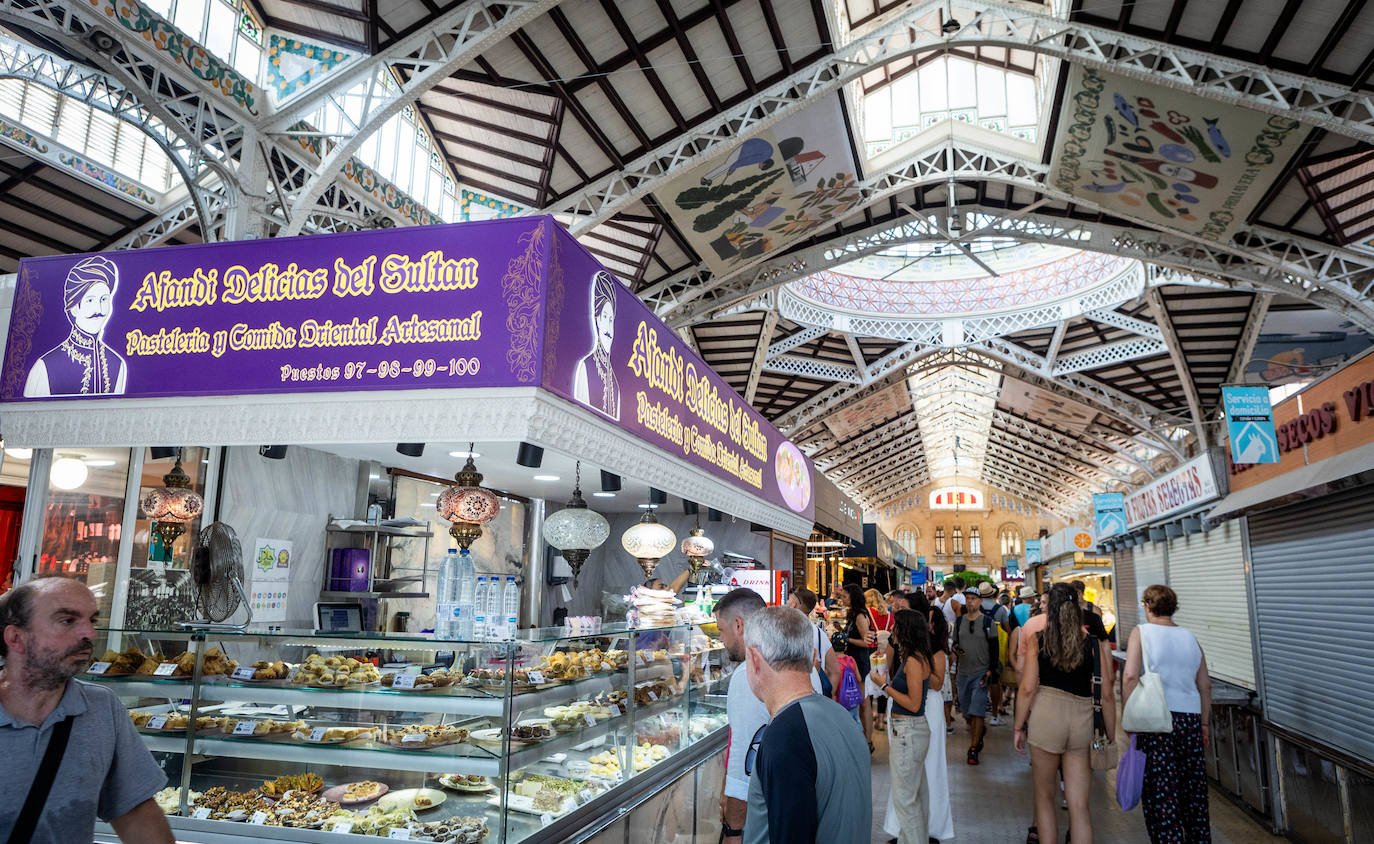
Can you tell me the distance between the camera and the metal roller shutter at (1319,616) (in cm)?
566

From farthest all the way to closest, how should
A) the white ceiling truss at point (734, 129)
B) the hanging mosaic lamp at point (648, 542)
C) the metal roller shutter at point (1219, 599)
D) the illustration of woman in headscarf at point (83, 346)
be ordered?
the metal roller shutter at point (1219, 599) < the white ceiling truss at point (734, 129) < the hanging mosaic lamp at point (648, 542) < the illustration of woman in headscarf at point (83, 346)

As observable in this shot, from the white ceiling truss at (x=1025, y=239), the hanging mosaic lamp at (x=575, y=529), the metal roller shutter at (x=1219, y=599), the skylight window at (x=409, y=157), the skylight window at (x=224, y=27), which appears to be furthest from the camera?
the white ceiling truss at (x=1025, y=239)

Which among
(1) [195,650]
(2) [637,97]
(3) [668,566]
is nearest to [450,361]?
(1) [195,650]

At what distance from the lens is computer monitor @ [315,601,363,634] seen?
738cm

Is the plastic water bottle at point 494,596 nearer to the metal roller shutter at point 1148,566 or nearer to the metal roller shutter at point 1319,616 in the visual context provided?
the metal roller shutter at point 1319,616

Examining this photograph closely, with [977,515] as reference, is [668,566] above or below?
below

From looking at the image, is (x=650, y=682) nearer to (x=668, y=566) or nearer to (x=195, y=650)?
(x=195, y=650)

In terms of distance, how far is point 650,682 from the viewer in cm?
482

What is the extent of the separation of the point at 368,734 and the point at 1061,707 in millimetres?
3831

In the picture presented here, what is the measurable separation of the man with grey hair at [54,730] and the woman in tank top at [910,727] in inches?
170

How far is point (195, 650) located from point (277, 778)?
0.67 m

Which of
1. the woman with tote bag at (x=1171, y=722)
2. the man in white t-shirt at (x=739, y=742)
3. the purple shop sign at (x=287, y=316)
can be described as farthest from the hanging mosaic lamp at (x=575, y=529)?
the woman with tote bag at (x=1171, y=722)

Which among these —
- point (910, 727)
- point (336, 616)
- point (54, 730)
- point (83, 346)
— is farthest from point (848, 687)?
point (336, 616)

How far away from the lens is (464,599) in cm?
745
